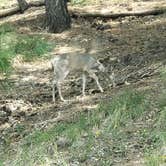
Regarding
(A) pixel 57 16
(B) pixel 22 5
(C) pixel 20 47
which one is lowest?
(B) pixel 22 5

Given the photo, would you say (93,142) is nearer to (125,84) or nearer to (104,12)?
(125,84)

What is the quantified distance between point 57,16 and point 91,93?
586 cm

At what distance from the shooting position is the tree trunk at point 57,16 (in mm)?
15359

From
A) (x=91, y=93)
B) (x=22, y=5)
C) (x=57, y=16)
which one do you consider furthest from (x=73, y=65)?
(x=22, y=5)

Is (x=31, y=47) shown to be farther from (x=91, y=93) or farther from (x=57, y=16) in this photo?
(x=91, y=93)

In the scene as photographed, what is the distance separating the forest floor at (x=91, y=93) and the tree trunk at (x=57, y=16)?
0.82ft

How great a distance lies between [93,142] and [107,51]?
5699 mm

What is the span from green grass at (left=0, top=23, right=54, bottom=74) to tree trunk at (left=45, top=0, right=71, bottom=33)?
2.58 ft

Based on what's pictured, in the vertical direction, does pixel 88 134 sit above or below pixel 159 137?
below

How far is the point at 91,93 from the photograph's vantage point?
1003cm

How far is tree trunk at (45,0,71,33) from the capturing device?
605 inches

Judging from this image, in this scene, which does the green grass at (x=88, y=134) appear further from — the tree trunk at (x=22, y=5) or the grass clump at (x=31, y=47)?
the tree trunk at (x=22, y=5)

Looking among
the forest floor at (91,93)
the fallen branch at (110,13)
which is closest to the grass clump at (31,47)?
the forest floor at (91,93)

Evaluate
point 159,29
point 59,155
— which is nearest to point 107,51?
point 159,29
